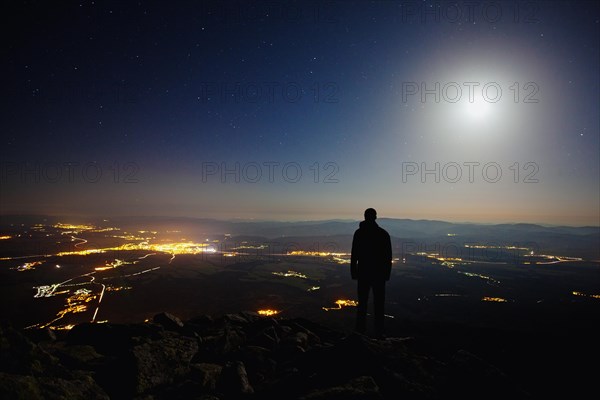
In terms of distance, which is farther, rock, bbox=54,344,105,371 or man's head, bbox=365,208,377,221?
man's head, bbox=365,208,377,221

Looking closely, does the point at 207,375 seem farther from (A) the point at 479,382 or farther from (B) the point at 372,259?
(A) the point at 479,382

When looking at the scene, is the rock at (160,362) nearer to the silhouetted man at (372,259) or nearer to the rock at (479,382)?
the silhouetted man at (372,259)

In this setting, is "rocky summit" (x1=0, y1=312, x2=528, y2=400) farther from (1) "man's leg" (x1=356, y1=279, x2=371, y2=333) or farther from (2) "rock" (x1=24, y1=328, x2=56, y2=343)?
(1) "man's leg" (x1=356, y1=279, x2=371, y2=333)

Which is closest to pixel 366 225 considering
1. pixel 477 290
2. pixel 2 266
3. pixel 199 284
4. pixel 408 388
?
pixel 408 388

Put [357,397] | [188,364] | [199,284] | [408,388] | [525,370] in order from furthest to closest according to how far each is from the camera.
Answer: [199,284], [525,370], [188,364], [408,388], [357,397]

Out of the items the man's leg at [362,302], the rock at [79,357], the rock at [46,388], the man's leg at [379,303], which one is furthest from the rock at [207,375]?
the man's leg at [379,303]

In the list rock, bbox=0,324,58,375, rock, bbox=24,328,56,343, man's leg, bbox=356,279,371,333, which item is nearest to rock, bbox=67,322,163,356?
rock, bbox=24,328,56,343

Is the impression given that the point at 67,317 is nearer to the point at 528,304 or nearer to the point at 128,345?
the point at 128,345
